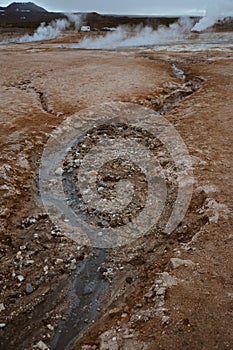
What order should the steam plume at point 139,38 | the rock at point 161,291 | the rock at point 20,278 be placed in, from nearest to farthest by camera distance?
the rock at point 161,291, the rock at point 20,278, the steam plume at point 139,38

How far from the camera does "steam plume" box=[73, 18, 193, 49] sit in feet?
183

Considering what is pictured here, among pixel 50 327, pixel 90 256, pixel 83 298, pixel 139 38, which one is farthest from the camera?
pixel 139 38

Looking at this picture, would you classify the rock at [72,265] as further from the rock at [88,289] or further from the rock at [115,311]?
the rock at [115,311]

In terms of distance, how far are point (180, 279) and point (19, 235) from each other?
3981 mm

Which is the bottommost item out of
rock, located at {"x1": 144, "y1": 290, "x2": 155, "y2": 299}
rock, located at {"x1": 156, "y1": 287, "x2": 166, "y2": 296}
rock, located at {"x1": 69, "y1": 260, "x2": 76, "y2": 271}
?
rock, located at {"x1": 69, "y1": 260, "x2": 76, "y2": 271}

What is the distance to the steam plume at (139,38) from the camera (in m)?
55.8

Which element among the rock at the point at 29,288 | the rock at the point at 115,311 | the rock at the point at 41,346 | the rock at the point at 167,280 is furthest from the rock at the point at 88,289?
the rock at the point at 167,280

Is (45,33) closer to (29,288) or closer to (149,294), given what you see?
(29,288)

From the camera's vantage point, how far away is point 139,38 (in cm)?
6200

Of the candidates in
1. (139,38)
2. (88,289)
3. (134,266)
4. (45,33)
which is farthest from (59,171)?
(45,33)

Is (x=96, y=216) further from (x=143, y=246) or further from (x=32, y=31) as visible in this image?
(x=32, y=31)

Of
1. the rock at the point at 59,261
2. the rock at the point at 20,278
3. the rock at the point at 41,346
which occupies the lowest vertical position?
the rock at the point at 41,346

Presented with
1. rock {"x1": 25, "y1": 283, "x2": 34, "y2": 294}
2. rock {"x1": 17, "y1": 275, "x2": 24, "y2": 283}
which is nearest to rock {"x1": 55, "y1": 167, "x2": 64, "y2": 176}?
rock {"x1": 17, "y1": 275, "x2": 24, "y2": 283}

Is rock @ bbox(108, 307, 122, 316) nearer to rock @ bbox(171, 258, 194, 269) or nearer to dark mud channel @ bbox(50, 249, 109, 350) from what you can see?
dark mud channel @ bbox(50, 249, 109, 350)
